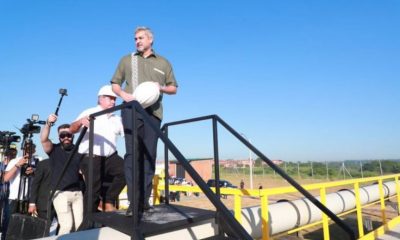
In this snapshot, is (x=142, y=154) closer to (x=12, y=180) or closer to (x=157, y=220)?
(x=157, y=220)

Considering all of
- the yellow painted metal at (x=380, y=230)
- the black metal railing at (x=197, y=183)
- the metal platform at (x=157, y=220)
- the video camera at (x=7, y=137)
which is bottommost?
the yellow painted metal at (x=380, y=230)

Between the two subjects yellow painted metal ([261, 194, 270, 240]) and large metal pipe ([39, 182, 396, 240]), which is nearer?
large metal pipe ([39, 182, 396, 240])

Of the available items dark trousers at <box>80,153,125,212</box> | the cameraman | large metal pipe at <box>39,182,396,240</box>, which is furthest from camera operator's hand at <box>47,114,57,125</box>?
the cameraman

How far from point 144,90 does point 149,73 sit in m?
0.37

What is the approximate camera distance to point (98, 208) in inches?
174

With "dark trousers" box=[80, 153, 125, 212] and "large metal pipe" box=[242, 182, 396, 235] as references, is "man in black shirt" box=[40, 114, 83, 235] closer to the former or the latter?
"dark trousers" box=[80, 153, 125, 212]

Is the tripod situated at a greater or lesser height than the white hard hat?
lesser

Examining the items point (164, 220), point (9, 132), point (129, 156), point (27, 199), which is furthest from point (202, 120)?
point (9, 132)

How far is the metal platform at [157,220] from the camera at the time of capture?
2366 mm

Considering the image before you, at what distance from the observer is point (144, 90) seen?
2.92 meters

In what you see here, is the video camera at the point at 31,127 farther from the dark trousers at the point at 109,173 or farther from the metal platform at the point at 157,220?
the metal platform at the point at 157,220

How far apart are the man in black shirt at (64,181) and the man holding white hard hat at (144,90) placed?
130 cm

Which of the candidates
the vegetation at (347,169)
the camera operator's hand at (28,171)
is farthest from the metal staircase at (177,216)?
the vegetation at (347,169)

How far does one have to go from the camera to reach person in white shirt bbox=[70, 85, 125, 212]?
412 centimetres
